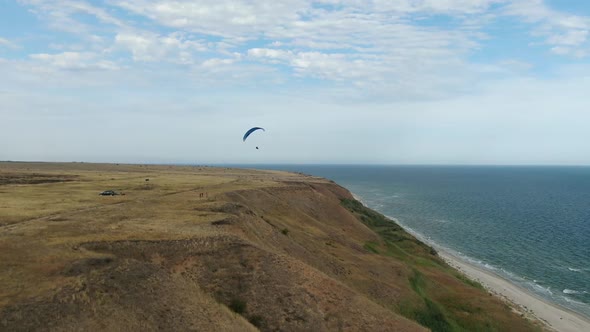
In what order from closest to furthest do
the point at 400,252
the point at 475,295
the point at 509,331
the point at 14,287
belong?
the point at 14,287 < the point at 509,331 < the point at 475,295 < the point at 400,252

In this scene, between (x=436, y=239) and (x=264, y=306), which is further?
(x=436, y=239)

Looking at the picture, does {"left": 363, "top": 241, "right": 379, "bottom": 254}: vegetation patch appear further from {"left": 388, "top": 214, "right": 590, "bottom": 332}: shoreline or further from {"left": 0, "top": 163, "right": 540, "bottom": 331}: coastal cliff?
{"left": 388, "top": 214, "right": 590, "bottom": 332}: shoreline

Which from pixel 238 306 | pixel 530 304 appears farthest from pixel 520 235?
pixel 238 306

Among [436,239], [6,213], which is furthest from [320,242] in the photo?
[436,239]

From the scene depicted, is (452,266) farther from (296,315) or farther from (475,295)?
(296,315)

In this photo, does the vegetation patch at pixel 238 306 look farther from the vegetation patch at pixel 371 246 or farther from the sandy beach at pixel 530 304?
the sandy beach at pixel 530 304

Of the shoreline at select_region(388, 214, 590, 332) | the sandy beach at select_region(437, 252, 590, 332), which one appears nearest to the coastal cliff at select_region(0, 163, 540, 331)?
the shoreline at select_region(388, 214, 590, 332)
